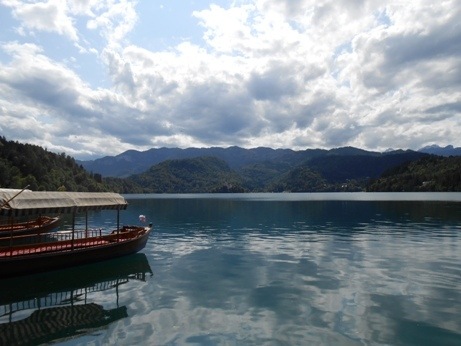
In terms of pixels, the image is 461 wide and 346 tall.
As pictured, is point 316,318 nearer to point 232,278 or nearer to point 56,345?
point 232,278

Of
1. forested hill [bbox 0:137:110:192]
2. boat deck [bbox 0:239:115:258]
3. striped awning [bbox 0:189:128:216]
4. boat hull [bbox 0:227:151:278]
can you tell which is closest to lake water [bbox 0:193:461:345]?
boat hull [bbox 0:227:151:278]

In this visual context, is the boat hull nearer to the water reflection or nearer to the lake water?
the lake water

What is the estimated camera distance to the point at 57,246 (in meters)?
31.7

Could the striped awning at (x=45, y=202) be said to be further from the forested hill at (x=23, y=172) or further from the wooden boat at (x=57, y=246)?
the forested hill at (x=23, y=172)

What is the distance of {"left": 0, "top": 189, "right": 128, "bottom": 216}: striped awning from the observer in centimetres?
2677

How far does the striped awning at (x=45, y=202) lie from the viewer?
26.8 meters

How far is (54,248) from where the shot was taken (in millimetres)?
30406

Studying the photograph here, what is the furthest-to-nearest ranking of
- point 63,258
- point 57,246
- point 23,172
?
point 23,172 → point 57,246 → point 63,258

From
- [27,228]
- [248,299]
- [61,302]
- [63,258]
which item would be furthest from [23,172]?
[248,299]

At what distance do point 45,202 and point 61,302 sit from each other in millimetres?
10336

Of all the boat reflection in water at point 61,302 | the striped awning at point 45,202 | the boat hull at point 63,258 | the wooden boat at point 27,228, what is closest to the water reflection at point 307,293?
the boat reflection in water at point 61,302

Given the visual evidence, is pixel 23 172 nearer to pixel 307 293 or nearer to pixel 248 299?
pixel 248 299

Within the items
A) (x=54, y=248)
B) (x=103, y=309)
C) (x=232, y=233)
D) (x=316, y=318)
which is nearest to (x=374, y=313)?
(x=316, y=318)

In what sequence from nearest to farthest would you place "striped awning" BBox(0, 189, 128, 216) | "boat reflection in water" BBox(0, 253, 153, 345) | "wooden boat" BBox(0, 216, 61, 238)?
"boat reflection in water" BBox(0, 253, 153, 345) → "striped awning" BBox(0, 189, 128, 216) → "wooden boat" BBox(0, 216, 61, 238)
